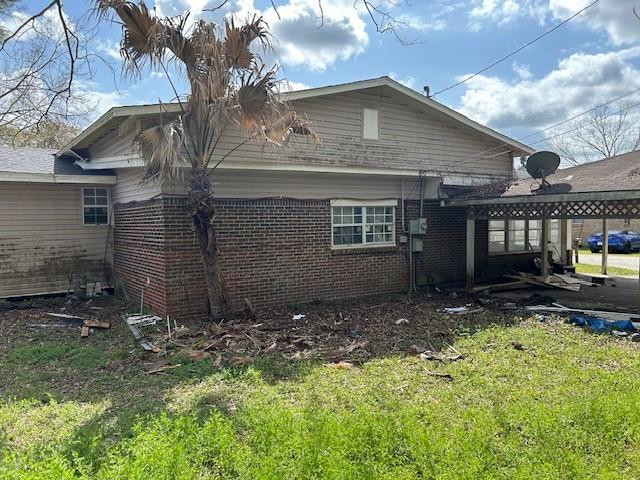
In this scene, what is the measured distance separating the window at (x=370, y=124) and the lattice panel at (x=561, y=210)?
11.1 ft

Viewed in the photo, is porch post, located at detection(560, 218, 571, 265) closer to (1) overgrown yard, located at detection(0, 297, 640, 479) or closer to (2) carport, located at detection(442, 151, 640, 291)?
(2) carport, located at detection(442, 151, 640, 291)

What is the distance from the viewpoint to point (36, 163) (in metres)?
11.4

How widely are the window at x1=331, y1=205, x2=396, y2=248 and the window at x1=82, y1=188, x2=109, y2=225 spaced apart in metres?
6.06

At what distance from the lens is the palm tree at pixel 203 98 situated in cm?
732

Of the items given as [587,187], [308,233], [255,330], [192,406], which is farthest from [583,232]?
[192,406]

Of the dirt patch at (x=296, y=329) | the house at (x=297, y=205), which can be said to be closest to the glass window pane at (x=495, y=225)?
the house at (x=297, y=205)

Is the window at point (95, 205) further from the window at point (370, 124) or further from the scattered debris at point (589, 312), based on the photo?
the scattered debris at point (589, 312)

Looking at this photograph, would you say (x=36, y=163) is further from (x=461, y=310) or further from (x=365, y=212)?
(x=461, y=310)

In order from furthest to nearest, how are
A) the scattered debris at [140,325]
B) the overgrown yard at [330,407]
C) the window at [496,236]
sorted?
the window at [496,236] → the scattered debris at [140,325] → the overgrown yard at [330,407]

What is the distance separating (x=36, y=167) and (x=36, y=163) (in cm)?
63

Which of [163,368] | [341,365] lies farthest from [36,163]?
[341,365]

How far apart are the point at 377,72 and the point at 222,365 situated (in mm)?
7939

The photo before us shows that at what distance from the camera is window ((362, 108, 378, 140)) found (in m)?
11.0

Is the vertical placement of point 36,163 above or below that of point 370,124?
below
